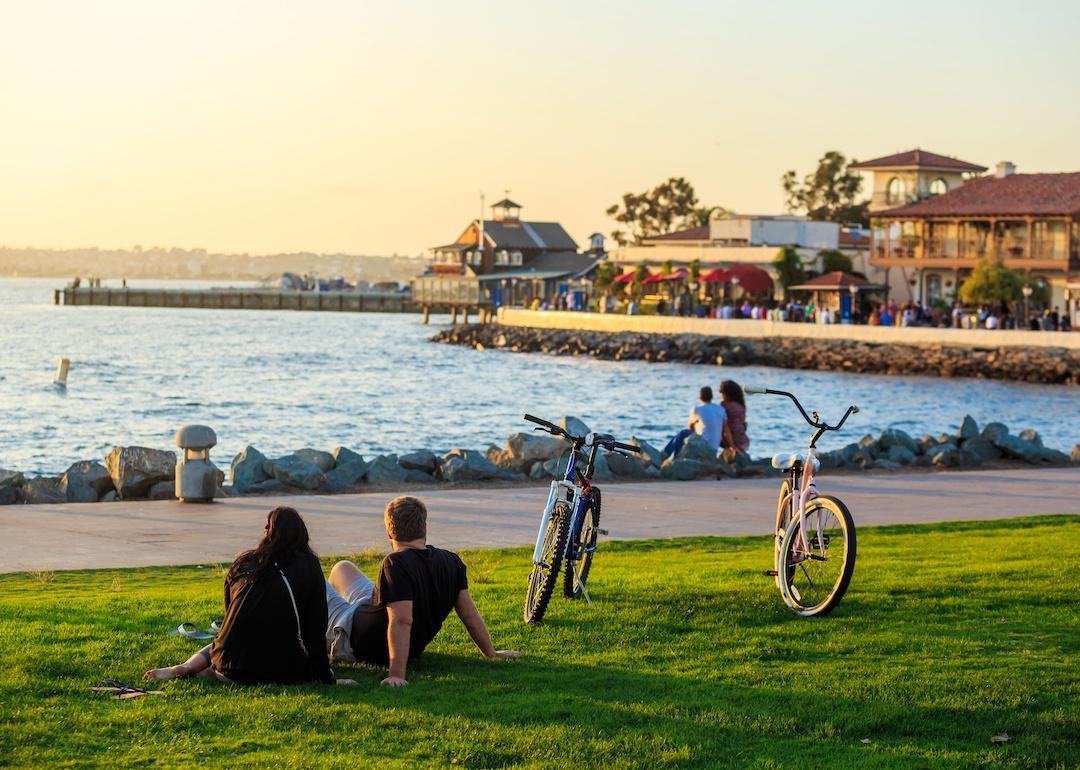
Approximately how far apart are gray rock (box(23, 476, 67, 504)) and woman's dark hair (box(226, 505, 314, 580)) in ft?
35.6

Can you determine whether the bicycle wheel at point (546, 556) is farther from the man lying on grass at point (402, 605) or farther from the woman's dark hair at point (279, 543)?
the woman's dark hair at point (279, 543)

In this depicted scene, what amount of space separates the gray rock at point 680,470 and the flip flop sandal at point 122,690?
12727mm

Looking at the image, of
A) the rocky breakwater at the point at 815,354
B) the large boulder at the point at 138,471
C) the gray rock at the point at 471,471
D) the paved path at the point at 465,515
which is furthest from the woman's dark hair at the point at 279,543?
the rocky breakwater at the point at 815,354

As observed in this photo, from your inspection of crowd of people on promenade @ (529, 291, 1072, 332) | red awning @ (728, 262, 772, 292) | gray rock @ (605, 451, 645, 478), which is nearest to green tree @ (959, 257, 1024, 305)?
crowd of people on promenade @ (529, 291, 1072, 332)

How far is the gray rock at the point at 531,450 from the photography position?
71.3ft

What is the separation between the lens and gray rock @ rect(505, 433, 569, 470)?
71.3 ft

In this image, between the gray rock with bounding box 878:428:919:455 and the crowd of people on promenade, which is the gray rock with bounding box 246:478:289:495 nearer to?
the gray rock with bounding box 878:428:919:455

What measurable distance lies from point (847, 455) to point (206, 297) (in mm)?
161992

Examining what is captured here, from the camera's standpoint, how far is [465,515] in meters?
15.7

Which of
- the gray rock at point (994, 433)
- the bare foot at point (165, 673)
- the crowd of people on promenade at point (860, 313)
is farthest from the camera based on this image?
the crowd of people on promenade at point (860, 313)

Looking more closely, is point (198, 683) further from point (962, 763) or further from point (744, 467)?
point (744, 467)

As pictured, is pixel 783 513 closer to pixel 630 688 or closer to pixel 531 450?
pixel 630 688

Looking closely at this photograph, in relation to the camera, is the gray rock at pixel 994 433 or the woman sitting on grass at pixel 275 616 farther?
the gray rock at pixel 994 433

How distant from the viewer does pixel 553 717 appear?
7.17 m
